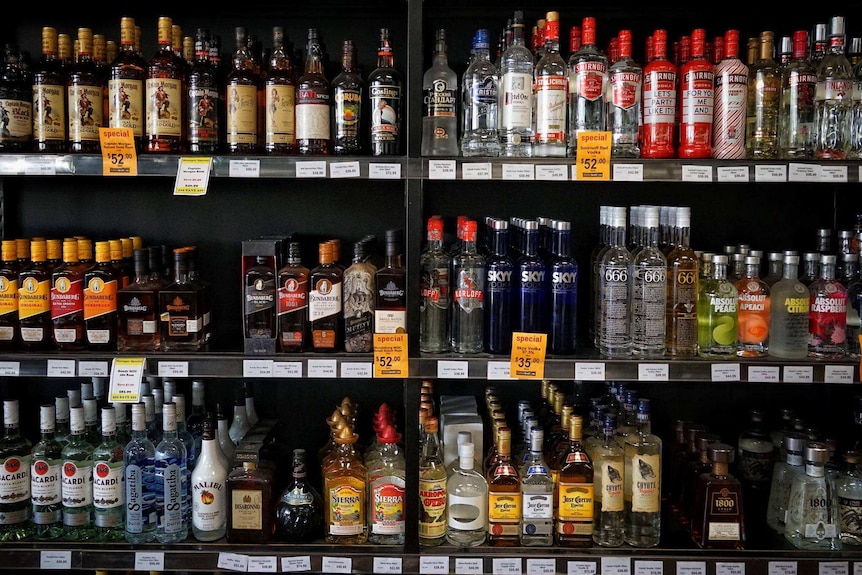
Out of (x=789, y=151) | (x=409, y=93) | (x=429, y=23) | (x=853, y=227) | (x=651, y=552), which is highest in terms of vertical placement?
(x=429, y=23)

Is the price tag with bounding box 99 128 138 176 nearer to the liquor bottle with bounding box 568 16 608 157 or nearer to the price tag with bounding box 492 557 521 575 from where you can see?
the liquor bottle with bounding box 568 16 608 157

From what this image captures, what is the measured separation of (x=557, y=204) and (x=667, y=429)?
930 millimetres

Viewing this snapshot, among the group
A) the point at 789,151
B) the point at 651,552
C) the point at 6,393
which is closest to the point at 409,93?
the point at 789,151

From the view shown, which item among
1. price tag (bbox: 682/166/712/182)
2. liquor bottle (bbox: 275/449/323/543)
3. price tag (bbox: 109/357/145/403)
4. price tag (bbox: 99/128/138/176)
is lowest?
liquor bottle (bbox: 275/449/323/543)

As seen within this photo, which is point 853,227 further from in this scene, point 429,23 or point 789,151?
point 429,23

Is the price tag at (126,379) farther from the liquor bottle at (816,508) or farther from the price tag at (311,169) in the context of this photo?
the liquor bottle at (816,508)

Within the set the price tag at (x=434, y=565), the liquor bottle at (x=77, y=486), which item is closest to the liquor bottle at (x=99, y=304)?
the liquor bottle at (x=77, y=486)

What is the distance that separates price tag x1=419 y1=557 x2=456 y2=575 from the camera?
2.08 m

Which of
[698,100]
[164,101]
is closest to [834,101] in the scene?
[698,100]

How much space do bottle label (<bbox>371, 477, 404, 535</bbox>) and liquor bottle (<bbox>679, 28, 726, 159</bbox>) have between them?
1340 millimetres

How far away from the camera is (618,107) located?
2.16 m

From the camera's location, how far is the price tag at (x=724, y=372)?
205 cm

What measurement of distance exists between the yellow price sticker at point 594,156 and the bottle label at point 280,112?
34.7 inches

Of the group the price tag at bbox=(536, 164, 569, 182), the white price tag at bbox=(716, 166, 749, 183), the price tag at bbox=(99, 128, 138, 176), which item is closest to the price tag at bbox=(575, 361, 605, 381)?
the price tag at bbox=(536, 164, 569, 182)
